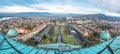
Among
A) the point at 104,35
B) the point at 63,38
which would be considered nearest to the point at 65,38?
the point at 63,38

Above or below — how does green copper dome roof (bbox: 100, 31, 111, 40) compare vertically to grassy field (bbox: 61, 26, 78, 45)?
above

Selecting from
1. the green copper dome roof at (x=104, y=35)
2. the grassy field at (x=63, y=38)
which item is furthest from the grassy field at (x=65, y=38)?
the green copper dome roof at (x=104, y=35)

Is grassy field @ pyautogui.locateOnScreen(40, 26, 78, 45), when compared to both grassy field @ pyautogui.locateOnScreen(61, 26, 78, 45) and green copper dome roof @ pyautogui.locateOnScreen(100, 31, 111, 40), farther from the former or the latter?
green copper dome roof @ pyautogui.locateOnScreen(100, 31, 111, 40)

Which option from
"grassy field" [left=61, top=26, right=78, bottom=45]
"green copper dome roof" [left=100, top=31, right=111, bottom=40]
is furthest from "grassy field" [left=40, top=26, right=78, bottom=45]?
"green copper dome roof" [left=100, top=31, right=111, bottom=40]

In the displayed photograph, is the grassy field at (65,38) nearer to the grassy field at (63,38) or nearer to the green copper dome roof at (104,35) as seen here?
the grassy field at (63,38)

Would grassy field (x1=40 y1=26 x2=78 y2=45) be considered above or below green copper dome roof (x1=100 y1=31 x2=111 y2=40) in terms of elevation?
below

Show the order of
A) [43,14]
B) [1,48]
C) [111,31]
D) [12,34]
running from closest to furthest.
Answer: [1,48], [12,34], [111,31], [43,14]

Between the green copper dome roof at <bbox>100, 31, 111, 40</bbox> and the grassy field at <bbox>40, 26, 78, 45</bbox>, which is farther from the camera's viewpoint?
the grassy field at <bbox>40, 26, 78, 45</bbox>

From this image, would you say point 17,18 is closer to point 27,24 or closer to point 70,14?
point 27,24

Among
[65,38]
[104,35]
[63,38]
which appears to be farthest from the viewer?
[65,38]

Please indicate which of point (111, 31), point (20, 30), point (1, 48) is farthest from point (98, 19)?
point (1, 48)

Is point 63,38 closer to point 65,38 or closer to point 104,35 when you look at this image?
point 65,38
